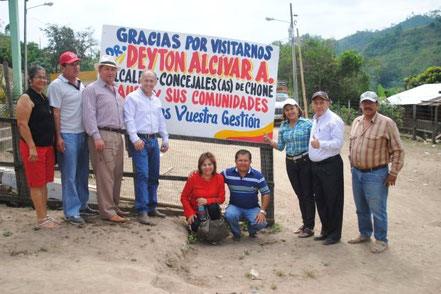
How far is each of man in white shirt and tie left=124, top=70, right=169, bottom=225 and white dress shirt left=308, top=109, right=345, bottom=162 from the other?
5.57 ft

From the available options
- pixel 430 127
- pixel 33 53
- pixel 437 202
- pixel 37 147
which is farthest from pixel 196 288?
pixel 33 53

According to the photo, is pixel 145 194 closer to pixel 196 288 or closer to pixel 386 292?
pixel 196 288

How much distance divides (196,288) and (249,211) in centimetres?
177

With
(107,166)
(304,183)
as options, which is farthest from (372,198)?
(107,166)

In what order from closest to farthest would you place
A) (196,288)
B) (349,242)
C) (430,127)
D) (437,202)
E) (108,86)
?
(196,288)
(108,86)
(349,242)
(437,202)
(430,127)

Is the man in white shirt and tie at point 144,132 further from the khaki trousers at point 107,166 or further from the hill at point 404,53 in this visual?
the hill at point 404,53

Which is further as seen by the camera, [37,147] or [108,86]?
[108,86]

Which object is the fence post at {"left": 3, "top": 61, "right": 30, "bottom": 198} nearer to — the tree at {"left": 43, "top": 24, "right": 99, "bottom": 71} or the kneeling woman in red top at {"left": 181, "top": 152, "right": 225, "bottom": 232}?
the kneeling woman in red top at {"left": 181, "top": 152, "right": 225, "bottom": 232}

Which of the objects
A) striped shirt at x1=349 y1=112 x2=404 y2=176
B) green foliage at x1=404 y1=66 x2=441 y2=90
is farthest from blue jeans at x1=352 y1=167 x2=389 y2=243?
green foliage at x1=404 y1=66 x2=441 y2=90

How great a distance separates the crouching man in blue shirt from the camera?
5215mm

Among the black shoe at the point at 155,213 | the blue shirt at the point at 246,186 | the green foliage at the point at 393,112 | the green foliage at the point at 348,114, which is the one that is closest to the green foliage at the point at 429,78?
the green foliage at the point at 348,114

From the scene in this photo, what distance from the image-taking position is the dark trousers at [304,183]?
5105 millimetres

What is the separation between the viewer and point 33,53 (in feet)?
129

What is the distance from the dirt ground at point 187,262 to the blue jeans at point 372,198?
27cm
